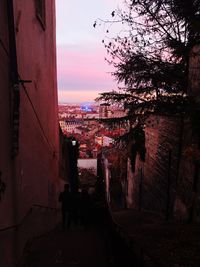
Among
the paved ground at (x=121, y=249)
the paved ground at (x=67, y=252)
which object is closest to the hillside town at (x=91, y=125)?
the paved ground at (x=67, y=252)

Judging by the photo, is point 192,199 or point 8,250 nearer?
point 8,250

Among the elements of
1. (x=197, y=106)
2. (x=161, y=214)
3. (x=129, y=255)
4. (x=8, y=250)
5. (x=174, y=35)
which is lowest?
(x=161, y=214)

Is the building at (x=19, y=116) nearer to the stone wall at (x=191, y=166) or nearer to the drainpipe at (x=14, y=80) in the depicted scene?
the drainpipe at (x=14, y=80)

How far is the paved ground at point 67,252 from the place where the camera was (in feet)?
26.0

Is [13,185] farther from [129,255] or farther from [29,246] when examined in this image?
[129,255]

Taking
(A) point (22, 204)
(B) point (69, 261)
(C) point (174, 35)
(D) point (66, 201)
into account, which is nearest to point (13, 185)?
(A) point (22, 204)

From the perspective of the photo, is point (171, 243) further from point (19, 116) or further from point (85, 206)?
point (85, 206)

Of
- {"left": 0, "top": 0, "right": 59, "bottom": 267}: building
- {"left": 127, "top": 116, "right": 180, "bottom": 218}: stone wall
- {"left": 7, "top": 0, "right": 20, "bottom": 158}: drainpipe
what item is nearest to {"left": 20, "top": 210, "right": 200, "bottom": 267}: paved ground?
{"left": 0, "top": 0, "right": 59, "bottom": 267}: building

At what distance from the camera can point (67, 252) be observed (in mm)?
8891

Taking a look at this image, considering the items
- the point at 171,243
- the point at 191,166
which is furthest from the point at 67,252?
the point at 191,166

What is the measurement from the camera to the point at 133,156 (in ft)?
76.1

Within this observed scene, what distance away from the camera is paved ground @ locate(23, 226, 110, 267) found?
7.93 m

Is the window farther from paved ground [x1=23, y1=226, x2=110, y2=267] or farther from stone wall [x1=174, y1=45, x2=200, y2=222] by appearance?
paved ground [x1=23, y1=226, x2=110, y2=267]

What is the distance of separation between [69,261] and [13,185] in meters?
1.68
